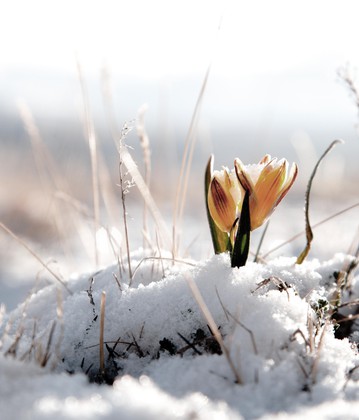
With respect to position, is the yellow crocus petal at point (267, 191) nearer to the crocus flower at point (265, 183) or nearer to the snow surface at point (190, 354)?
the crocus flower at point (265, 183)

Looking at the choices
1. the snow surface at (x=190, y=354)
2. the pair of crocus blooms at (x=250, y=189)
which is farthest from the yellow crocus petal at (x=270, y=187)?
the snow surface at (x=190, y=354)

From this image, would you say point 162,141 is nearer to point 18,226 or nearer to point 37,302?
point 37,302

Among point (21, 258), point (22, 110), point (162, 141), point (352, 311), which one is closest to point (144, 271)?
point (352, 311)

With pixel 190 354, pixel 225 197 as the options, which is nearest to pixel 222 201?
pixel 225 197

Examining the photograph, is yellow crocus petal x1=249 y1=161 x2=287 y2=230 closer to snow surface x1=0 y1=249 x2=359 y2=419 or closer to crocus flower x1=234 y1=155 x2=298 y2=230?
crocus flower x1=234 y1=155 x2=298 y2=230

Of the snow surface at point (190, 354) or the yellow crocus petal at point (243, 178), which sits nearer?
the snow surface at point (190, 354)

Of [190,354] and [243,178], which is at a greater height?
[243,178]

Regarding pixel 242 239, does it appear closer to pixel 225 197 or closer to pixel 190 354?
pixel 225 197

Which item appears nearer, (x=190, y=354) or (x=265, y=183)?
(x=190, y=354)
